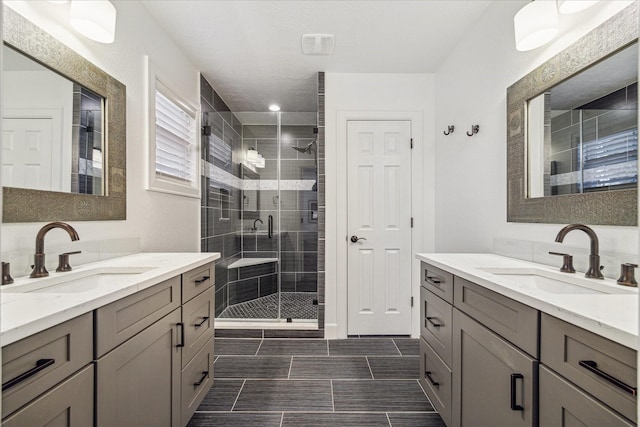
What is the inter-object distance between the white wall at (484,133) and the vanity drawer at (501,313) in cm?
50

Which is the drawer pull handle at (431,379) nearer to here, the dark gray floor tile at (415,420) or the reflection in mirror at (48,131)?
the dark gray floor tile at (415,420)

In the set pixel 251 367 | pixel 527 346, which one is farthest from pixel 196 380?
pixel 527 346

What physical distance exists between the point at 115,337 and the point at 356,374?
5.55ft

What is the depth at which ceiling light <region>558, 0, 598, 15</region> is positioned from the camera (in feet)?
4.32

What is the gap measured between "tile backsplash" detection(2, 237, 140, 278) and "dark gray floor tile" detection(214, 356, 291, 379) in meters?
1.08

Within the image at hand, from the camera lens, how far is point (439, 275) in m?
1.79

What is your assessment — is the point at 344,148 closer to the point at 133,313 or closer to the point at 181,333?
the point at 181,333

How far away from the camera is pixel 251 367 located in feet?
8.00

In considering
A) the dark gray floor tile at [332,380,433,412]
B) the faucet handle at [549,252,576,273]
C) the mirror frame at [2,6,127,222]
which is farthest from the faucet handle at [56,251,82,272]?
the faucet handle at [549,252,576,273]

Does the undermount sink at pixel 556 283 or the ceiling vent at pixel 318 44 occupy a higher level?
the ceiling vent at pixel 318 44

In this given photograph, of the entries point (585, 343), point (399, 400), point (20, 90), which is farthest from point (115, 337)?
point (399, 400)

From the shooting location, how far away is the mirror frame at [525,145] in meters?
1.22

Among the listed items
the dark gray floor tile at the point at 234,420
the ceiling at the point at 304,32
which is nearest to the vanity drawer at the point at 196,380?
the dark gray floor tile at the point at 234,420

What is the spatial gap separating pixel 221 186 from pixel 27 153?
2.17 metres
